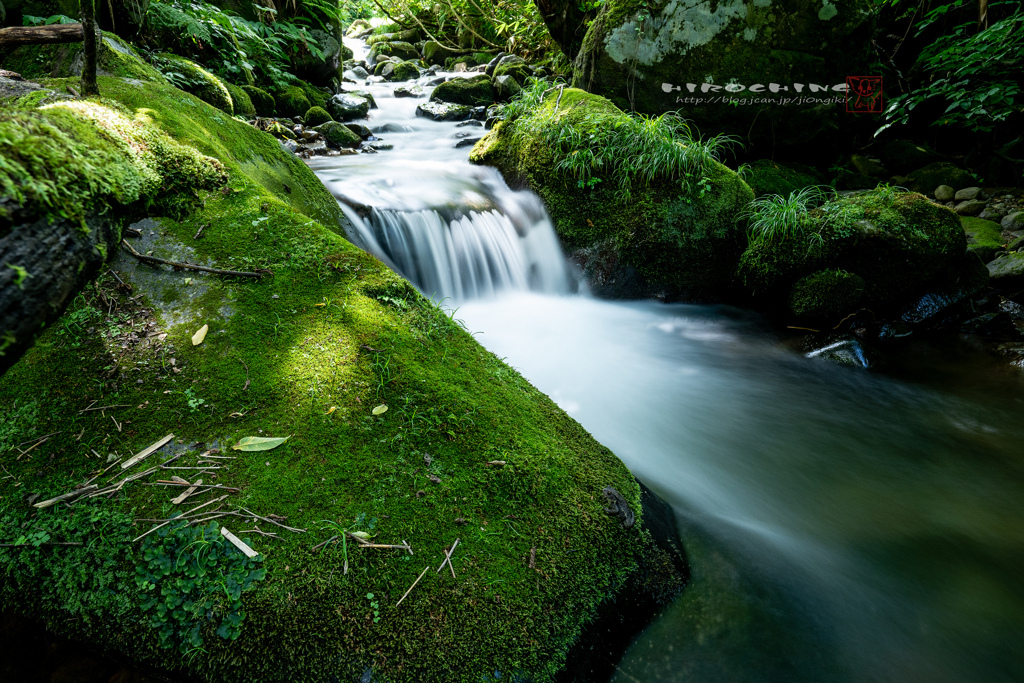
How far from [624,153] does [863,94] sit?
497 centimetres

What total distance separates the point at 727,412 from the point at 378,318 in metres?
3.20

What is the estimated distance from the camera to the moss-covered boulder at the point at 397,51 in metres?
17.3

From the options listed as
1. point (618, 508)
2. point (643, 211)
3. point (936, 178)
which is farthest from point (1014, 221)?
point (618, 508)

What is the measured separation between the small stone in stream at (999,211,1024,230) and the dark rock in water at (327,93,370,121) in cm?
1138

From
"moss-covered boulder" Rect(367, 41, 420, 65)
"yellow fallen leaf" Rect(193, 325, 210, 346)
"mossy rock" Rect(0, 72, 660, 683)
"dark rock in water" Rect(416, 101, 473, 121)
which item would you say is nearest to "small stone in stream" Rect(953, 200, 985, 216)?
"mossy rock" Rect(0, 72, 660, 683)

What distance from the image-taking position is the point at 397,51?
682 inches

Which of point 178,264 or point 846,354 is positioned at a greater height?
point 178,264

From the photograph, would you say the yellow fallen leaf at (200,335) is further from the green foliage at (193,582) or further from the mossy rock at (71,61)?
the mossy rock at (71,61)

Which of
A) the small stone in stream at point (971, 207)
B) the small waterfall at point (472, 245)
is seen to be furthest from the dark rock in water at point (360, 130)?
the small stone in stream at point (971, 207)

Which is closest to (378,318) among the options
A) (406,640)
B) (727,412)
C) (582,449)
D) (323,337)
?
(323,337)

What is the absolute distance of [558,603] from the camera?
1.76 meters

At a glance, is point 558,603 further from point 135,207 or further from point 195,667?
point 135,207

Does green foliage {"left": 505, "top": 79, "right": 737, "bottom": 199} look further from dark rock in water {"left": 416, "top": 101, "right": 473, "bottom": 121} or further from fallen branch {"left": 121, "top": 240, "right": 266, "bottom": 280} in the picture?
dark rock in water {"left": 416, "top": 101, "right": 473, "bottom": 121}

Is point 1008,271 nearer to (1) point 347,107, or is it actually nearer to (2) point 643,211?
(2) point 643,211
